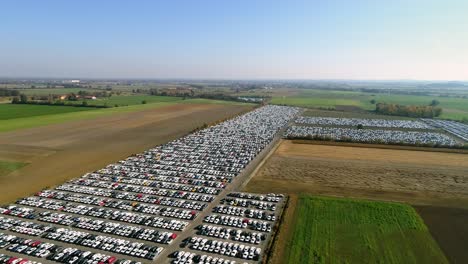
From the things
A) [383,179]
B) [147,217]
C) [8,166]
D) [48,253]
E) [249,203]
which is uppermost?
[8,166]

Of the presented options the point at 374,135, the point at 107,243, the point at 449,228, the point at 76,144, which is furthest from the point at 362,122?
the point at 107,243

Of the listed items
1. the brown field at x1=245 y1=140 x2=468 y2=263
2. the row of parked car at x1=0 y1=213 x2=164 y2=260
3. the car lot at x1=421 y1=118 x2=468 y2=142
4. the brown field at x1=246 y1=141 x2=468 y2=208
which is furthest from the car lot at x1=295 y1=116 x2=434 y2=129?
the row of parked car at x1=0 y1=213 x2=164 y2=260

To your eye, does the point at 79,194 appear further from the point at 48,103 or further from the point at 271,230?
the point at 48,103

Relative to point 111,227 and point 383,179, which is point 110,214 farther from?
point 383,179

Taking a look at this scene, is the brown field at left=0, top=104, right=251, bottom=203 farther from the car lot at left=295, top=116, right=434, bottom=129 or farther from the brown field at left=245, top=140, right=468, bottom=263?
the car lot at left=295, top=116, right=434, bottom=129

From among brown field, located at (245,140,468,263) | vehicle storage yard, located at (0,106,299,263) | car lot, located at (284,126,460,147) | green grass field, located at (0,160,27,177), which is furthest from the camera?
car lot, located at (284,126,460,147)
